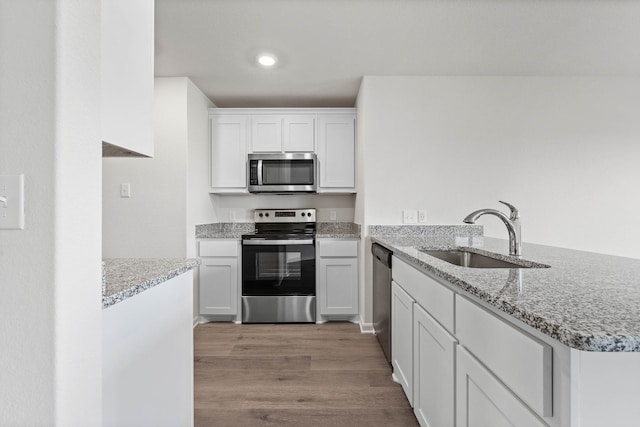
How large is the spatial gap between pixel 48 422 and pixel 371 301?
263 centimetres

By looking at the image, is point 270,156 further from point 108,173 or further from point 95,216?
point 95,216

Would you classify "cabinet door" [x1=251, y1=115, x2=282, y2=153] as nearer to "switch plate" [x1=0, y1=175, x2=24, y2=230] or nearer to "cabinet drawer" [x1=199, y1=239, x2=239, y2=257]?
"cabinet drawer" [x1=199, y1=239, x2=239, y2=257]

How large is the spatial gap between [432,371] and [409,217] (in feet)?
5.74

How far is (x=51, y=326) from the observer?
0.68 meters

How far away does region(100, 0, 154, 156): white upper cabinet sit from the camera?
0.90 metres

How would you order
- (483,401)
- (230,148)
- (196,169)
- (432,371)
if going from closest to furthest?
(483,401), (432,371), (196,169), (230,148)

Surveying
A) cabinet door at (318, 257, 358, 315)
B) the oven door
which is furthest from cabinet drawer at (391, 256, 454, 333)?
the oven door

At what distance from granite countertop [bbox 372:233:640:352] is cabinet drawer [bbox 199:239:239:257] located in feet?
7.52

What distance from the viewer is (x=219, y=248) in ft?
10.9

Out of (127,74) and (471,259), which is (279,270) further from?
(127,74)

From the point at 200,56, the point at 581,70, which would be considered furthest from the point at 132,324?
the point at 581,70

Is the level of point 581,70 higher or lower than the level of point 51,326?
higher

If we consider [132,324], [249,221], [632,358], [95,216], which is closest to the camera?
[632,358]

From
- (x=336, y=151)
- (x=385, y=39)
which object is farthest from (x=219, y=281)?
(x=385, y=39)
